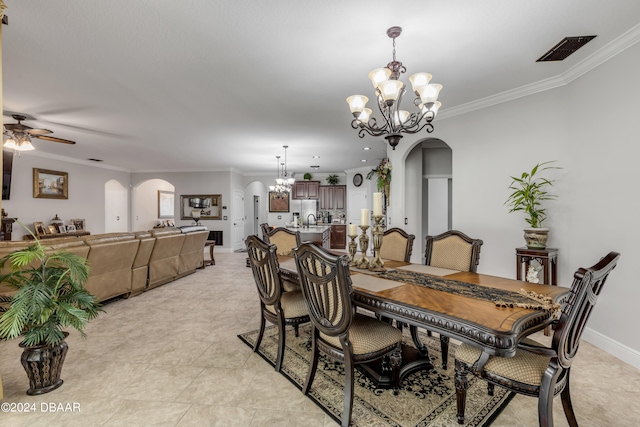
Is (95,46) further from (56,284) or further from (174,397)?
(174,397)

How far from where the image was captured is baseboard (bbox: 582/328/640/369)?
243 cm

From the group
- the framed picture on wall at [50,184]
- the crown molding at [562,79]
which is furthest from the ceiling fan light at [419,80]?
the framed picture on wall at [50,184]

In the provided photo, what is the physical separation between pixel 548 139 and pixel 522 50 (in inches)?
48.0

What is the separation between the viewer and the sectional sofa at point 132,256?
3.43 meters

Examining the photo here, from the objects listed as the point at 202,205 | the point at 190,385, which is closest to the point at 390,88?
the point at 190,385

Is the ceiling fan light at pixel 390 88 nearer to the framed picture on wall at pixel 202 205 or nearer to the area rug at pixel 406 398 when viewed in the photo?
the area rug at pixel 406 398

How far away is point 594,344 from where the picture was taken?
2816mm

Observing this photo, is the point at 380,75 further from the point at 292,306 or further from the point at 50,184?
the point at 50,184

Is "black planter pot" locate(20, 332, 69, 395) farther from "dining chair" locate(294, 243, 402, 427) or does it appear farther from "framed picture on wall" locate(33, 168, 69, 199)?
"framed picture on wall" locate(33, 168, 69, 199)

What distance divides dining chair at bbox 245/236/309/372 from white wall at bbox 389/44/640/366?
2717 mm

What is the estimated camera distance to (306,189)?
397 inches

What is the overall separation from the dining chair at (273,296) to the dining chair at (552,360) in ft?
4.11

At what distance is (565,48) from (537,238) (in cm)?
179

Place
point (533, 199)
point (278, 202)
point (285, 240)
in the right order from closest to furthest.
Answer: point (533, 199) → point (285, 240) → point (278, 202)
